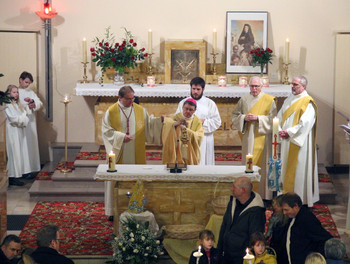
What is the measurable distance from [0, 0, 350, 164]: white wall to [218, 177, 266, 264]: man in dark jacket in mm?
6082

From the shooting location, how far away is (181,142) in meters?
10.1

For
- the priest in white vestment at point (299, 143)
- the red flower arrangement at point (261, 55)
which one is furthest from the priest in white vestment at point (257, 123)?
the red flower arrangement at point (261, 55)

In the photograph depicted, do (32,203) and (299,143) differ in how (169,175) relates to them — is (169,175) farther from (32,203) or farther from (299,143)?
(32,203)

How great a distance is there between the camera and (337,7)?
14016 millimetres

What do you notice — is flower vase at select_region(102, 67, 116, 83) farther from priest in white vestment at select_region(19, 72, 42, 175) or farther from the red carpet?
the red carpet

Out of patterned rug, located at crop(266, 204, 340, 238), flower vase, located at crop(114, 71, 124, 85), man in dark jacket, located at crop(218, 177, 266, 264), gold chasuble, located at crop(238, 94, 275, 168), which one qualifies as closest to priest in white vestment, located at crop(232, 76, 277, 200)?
gold chasuble, located at crop(238, 94, 275, 168)

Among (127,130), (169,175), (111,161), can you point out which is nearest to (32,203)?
(127,130)

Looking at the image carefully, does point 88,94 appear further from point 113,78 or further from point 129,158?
point 129,158

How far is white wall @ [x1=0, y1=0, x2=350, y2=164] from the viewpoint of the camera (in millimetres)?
14031

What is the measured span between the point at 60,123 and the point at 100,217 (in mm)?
3452

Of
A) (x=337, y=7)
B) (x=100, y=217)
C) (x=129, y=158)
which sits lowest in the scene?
(x=100, y=217)

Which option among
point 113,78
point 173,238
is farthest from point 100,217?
point 113,78

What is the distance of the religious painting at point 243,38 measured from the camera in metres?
Result: 14.0

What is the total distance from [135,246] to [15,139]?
180 inches
